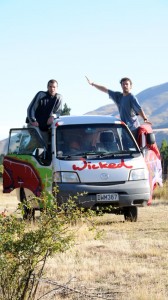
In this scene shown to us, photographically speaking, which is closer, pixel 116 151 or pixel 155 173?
pixel 116 151

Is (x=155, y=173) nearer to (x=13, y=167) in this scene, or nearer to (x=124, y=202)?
(x=124, y=202)

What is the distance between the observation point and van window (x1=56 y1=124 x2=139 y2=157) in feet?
38.4

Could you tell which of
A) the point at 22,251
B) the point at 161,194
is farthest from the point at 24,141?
the point at 161,194

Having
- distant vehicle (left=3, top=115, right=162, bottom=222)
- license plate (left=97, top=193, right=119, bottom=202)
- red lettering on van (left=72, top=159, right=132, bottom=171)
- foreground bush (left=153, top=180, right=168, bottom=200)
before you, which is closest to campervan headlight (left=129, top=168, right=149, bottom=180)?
distant vehicle (left=3, top=115, right=162, bottom=222)

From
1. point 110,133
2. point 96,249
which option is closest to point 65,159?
point 110,133

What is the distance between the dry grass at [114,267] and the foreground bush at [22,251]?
201 millimetres

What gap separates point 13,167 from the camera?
12.6 metres

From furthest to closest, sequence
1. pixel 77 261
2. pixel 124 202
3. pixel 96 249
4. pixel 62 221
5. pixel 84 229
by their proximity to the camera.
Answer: pixel 124 202 < pixel 84 229 < pixel 96 249 < pixel 77 261 < pixel 62 221

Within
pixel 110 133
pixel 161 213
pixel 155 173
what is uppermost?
pixel 110 133

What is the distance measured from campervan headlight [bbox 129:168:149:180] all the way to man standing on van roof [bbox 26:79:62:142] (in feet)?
6.91

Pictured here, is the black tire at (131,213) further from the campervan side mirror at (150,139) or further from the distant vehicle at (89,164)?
the campervan side mirror at (150,139)

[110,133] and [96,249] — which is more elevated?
[110,133]

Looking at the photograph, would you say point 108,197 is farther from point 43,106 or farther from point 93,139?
point 43,106

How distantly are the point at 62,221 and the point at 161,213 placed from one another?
8.95 meters
